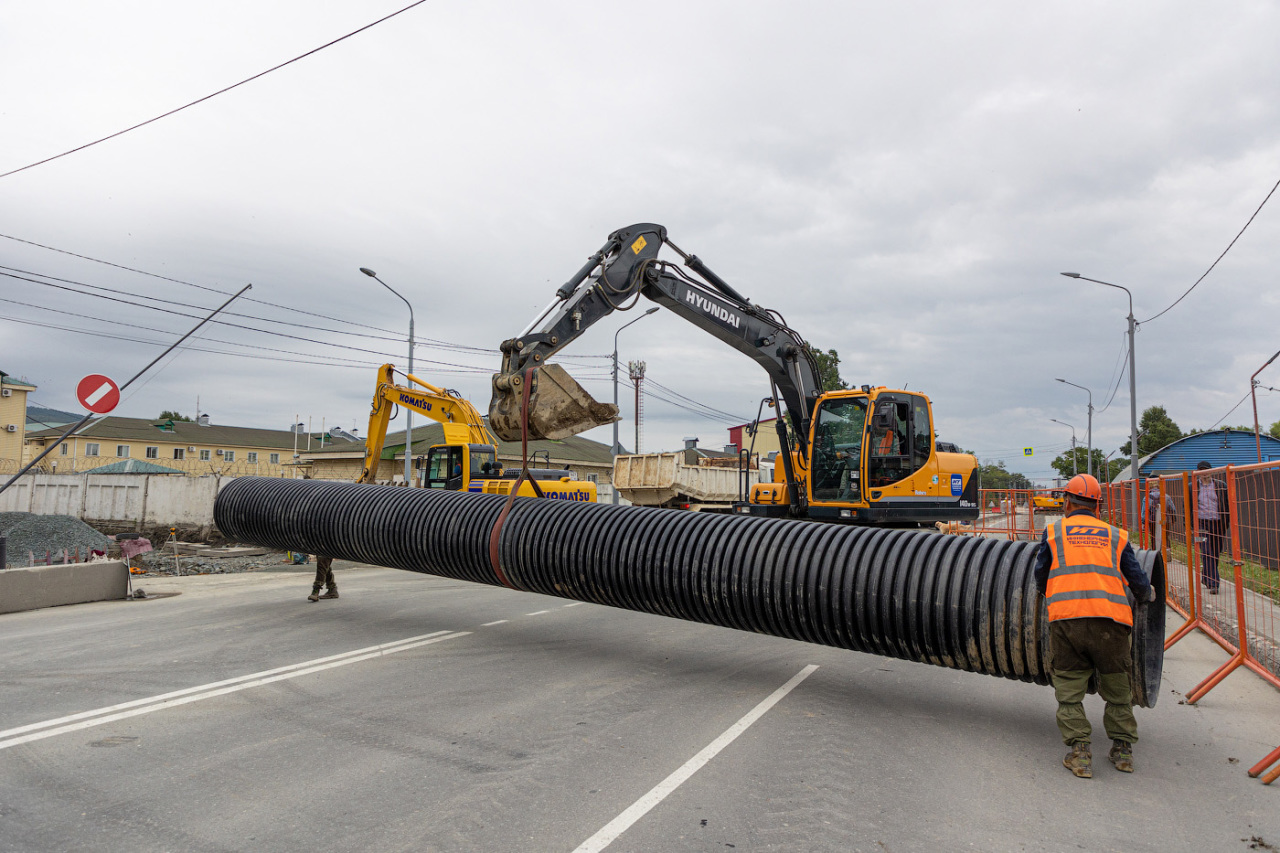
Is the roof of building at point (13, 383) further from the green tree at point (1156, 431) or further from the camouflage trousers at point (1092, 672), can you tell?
the green tree at point (1156, 431)

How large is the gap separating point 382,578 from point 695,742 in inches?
397

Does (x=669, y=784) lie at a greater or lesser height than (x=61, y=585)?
lesser

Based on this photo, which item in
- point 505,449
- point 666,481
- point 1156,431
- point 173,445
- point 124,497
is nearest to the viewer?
point 666,481

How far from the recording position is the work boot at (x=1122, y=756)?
440 cm

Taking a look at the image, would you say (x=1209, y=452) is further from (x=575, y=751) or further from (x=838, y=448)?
(x=575, y=751)

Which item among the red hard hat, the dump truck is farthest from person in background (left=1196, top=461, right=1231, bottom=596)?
the dump truck

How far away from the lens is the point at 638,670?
6.52m

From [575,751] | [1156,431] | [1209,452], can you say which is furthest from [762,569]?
[1156,431]

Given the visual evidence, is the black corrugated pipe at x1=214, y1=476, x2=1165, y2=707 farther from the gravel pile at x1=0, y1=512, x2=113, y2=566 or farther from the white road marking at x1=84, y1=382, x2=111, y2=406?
the gravel pile at x1=0, y1=512, x2=113, y2=566

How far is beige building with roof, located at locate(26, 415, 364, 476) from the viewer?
42.4m

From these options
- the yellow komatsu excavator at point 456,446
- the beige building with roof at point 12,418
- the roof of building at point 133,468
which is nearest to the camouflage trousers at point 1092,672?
the yellow komatsu excavator at point 456,446

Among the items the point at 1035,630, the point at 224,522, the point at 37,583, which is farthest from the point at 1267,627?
the point at 37,583

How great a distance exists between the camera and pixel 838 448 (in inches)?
403

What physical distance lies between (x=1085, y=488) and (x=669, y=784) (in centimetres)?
310
